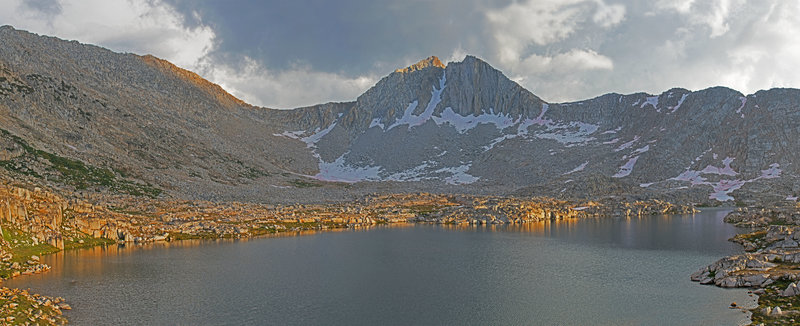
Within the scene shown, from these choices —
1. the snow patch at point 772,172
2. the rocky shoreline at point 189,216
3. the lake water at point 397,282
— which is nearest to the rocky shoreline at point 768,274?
the lake water at point 397,282

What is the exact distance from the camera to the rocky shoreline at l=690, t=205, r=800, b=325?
3881 centimetres

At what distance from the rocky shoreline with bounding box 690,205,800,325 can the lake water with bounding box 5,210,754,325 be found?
1664 millimetres

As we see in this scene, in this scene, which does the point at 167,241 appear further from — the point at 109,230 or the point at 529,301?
the point at 529,301

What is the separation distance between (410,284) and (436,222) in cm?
7387

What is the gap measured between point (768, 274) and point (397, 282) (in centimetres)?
3514

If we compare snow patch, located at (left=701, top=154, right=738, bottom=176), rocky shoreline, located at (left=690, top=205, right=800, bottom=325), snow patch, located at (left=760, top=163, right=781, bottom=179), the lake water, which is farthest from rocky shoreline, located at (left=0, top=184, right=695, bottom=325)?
rocky shoreline, located at (left=690, top=205, right=800, bottom=325)

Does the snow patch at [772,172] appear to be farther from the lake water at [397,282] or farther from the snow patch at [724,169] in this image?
the lake water at [397,282]

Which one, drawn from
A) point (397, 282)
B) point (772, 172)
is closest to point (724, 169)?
point (772, 172)

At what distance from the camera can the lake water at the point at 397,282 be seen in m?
43.2

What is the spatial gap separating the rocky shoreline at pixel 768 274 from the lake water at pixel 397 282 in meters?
1.66

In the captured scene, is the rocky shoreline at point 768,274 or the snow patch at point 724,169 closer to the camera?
the rocky shoreline at point 768,274

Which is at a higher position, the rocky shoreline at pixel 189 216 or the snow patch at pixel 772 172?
the snow patch at pixel 772 172

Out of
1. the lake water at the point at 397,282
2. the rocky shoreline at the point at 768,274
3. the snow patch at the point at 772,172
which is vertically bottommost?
the lake water at the point at 397,282

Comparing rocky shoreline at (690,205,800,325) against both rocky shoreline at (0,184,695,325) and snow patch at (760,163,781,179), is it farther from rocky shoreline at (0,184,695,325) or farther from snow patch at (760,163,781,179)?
snow patch at (760,163,781,179)
